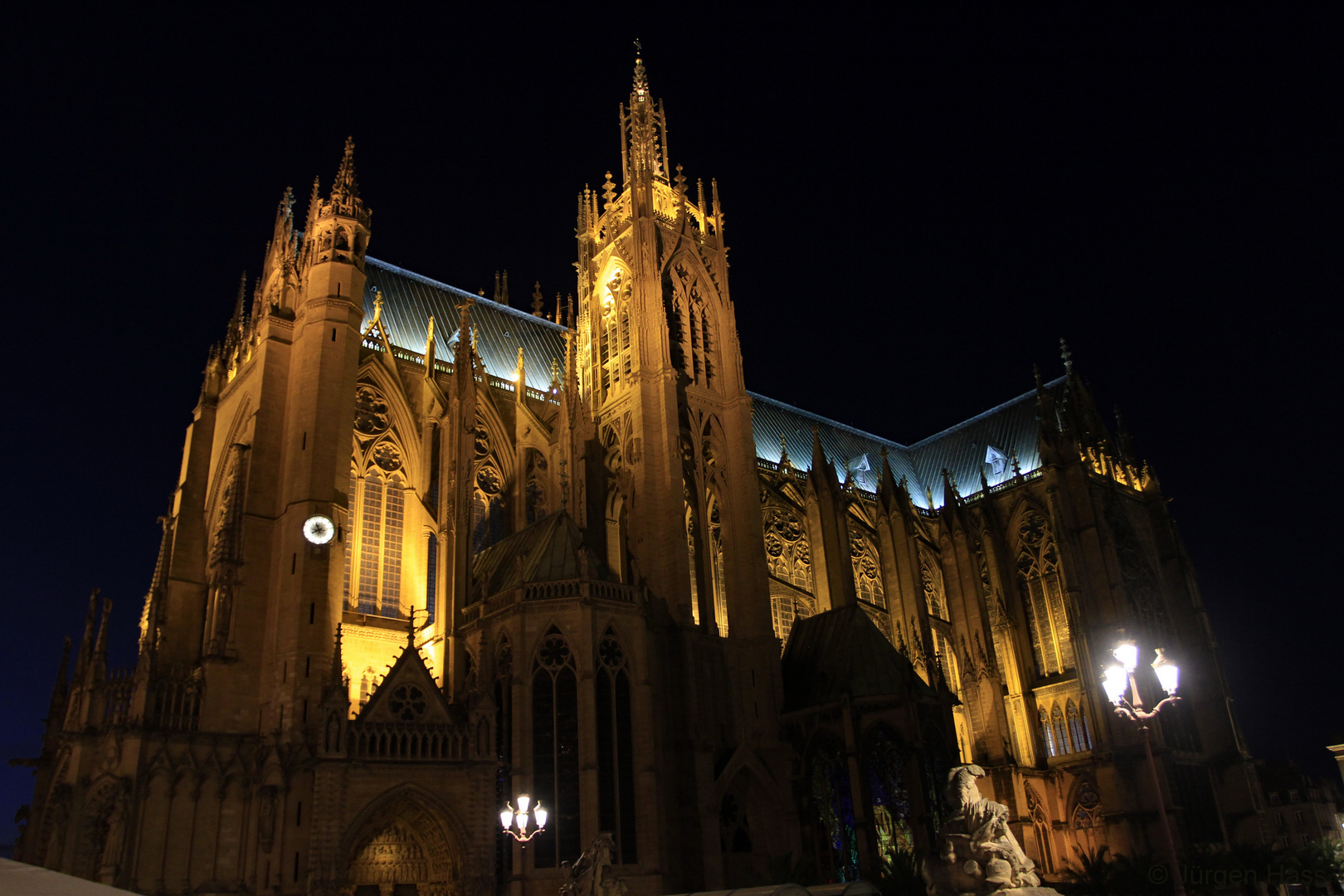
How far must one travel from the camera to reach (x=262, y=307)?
37.0 m

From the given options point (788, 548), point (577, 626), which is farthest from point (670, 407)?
point (788, 548)

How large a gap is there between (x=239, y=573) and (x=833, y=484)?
24.8m

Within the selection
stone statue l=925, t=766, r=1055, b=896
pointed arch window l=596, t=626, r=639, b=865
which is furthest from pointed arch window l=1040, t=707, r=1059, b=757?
stone statue l=925, t=766, r=1055, b=896

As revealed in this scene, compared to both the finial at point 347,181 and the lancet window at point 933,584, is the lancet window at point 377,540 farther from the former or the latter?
the lancet window at point 933,584

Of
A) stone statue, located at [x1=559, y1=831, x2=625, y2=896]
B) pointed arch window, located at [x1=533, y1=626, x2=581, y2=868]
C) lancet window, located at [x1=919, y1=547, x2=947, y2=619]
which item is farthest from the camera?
lancet window, located at [x1=919, y1=547, x2=947, y2=619]

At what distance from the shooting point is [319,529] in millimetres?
29672

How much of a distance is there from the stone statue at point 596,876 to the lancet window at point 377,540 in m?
18.0

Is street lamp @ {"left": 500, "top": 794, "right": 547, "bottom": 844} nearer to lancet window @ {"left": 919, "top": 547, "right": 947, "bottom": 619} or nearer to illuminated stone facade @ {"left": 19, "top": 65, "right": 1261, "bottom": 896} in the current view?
illuminated stone facade @ {"left": 19, "top": 65, "right": 1261, "bottom": 896}

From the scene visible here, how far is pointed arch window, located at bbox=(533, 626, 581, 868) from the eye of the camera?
2777 cm

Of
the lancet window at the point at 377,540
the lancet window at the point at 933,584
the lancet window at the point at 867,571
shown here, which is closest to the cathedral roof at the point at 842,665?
the lancet window at the point at 867,571

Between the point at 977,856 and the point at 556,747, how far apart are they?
17684 millimetres

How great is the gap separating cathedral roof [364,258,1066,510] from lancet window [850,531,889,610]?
512 centimetres

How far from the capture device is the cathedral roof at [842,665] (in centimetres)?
3534

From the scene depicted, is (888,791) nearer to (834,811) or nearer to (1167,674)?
(834,811)
